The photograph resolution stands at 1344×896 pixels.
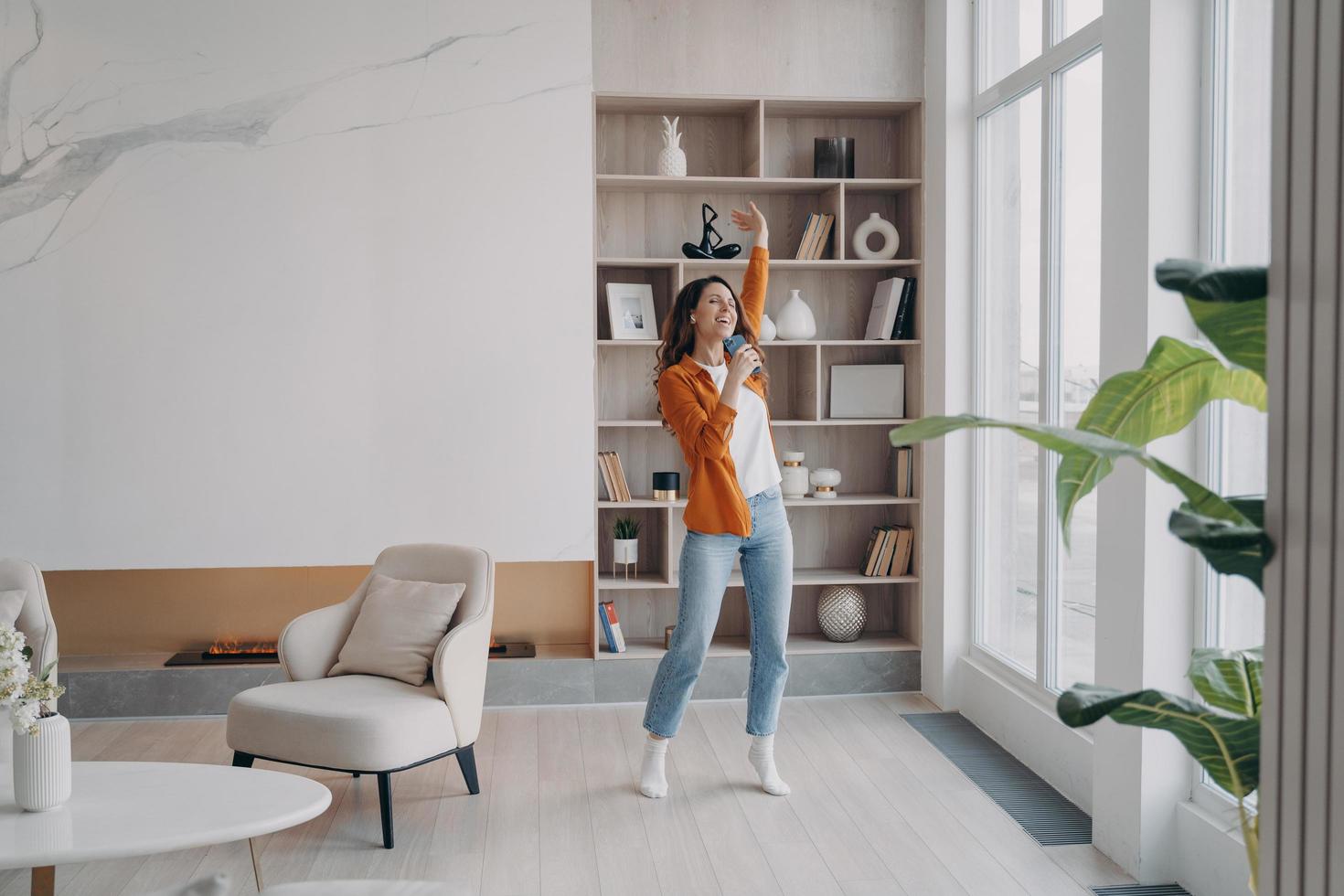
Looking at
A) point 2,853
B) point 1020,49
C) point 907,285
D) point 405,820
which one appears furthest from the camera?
point 907,285

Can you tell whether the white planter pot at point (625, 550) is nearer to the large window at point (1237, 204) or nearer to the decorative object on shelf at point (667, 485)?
the decorative object on shelf at point (667, 485)

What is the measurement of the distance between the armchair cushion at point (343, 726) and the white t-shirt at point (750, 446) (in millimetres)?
1185

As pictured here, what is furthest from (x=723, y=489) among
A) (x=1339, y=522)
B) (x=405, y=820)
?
(x=1339, y=522)

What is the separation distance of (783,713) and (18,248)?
353 cm

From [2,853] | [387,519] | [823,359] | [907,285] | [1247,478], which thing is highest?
[907,285]

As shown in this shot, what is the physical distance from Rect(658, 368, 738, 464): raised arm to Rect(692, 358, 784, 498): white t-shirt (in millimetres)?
112

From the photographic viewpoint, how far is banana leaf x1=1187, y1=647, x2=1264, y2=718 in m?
1.56

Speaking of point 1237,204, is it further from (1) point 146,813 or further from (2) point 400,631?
(1) point 146,813

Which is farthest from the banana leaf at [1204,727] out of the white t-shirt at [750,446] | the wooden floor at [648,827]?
the white t-shirt at [750,446]

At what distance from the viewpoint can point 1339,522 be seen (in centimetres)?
111

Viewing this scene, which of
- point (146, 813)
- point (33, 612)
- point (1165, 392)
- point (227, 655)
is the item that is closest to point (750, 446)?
point (146, 813)

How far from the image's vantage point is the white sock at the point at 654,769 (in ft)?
11.4

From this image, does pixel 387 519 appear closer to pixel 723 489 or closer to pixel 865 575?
pixel 723 489

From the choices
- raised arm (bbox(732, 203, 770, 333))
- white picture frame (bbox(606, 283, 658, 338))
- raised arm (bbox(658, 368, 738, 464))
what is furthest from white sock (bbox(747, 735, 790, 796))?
white picture frame (bbox(606, 283, 658, 338))
